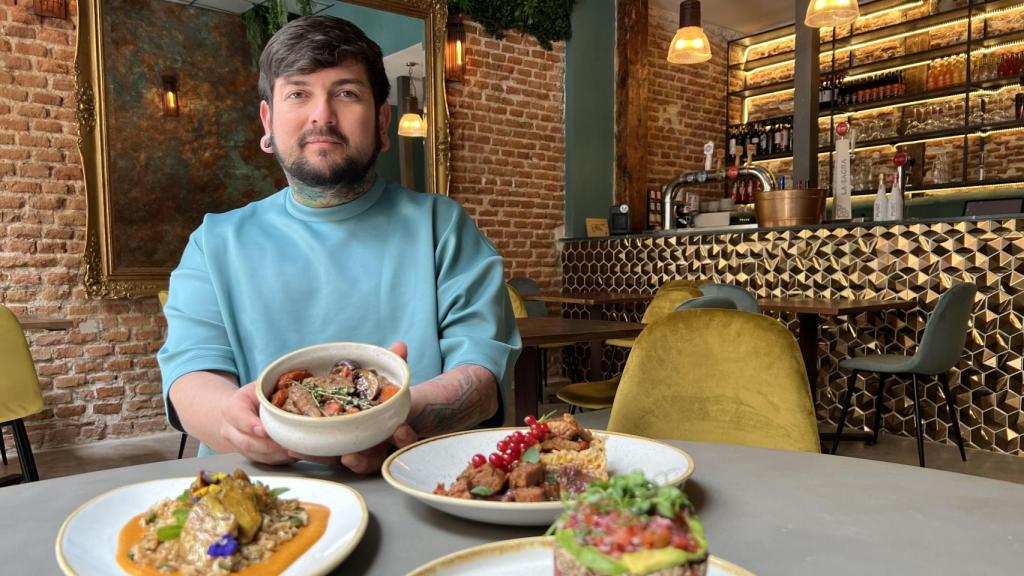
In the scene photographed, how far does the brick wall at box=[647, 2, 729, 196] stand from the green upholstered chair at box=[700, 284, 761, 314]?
3.49m

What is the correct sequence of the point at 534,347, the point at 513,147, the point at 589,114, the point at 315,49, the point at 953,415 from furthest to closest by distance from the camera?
the point at 589,114
the point at 513,147
the point at 953,415
the point at 534,347
the point at 315,49

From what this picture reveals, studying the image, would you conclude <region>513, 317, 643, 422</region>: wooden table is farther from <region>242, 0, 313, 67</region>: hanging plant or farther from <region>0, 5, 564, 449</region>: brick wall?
<region>242, 0, 313, 67</region>: hanging plant

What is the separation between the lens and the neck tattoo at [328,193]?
1.25m

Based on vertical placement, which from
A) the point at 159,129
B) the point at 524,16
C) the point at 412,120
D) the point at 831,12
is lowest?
the point at 159,129

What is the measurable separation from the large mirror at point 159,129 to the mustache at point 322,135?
3.64 metres

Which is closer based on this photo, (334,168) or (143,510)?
(143,510)

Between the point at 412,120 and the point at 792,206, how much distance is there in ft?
9.37

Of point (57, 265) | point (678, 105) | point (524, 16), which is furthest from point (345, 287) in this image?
point (678, 105)

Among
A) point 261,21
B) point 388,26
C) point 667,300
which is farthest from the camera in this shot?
point 388,26

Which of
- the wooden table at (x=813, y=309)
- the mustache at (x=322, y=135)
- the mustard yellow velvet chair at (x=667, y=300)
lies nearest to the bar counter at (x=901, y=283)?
the wooden table at (x=813, y=309)

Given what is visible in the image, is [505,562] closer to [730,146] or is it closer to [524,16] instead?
[524,16]

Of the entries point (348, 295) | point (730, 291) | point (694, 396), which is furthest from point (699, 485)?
point (730, 291)

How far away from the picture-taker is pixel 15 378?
2.60 metres

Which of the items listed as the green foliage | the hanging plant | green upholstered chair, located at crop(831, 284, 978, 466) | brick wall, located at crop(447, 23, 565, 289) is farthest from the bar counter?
the hanging plant
